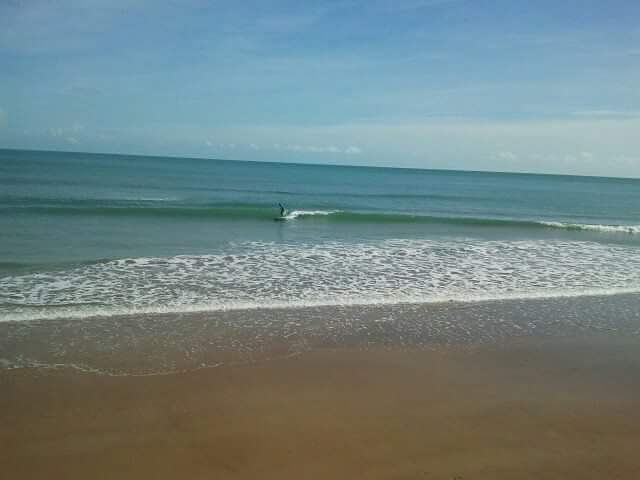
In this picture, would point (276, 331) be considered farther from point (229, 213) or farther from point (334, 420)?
point (229, 213)

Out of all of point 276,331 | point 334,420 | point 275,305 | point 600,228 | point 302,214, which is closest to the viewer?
point 334,420

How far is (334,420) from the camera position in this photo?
19.4 ft

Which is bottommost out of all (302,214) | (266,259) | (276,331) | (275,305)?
(276,331)

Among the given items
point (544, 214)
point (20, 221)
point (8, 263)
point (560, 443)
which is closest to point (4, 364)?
point (8, 263)

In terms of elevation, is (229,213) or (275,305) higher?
(229,213)

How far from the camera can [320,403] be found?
6332 mm

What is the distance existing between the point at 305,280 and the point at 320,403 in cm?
612

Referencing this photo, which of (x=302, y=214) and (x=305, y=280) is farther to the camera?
(x=302, y=214)

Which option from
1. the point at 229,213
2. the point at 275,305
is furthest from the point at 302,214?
the point at 275,305

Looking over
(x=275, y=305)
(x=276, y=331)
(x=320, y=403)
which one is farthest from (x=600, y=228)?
(x=320, y=403)

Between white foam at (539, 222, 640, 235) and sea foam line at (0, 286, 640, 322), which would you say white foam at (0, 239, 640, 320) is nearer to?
sea foam line at (0, 286, 640, 322)

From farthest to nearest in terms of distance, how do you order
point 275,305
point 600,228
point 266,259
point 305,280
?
1. point 600,228
2. point 266,259
3. point 305,280
4. point 275,305

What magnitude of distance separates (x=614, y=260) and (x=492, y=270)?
19.5ft

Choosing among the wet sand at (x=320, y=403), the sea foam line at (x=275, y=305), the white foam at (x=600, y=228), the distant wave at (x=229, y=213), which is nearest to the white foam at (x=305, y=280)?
the sea foam line at (x=275, y=305)
